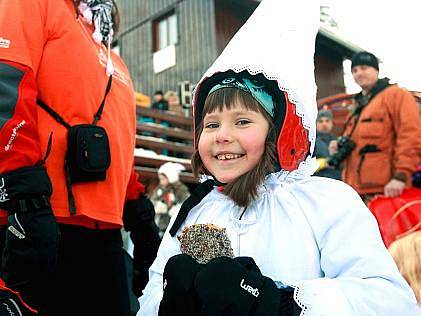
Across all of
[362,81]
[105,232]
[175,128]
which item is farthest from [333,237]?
[175,128]

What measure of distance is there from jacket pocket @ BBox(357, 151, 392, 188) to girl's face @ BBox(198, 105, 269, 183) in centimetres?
252

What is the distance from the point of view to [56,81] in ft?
7.05

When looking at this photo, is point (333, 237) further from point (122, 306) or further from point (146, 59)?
point (146, 59)

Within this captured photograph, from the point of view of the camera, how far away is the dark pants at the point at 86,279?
202cm

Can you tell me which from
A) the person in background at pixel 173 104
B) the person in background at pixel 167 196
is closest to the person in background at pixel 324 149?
the person in background at pixel 167 196

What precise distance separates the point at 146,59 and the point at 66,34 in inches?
627

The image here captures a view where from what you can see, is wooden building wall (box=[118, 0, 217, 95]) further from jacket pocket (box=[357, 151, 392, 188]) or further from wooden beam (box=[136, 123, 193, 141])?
jacket pocket (box=[357, 151, 392, 188])

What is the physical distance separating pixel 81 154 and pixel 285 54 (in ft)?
2.96

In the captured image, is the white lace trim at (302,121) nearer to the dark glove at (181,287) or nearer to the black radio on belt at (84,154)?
the dark glove at (181,287)

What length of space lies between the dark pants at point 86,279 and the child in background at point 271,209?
41 centimetres

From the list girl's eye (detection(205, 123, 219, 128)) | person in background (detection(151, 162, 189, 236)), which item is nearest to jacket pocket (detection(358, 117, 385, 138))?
girl's eye (detection(205, 123, 219, 128))

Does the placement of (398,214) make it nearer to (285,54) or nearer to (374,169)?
(374,169)

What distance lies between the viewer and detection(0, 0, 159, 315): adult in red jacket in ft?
5.99

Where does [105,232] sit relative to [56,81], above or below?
below
